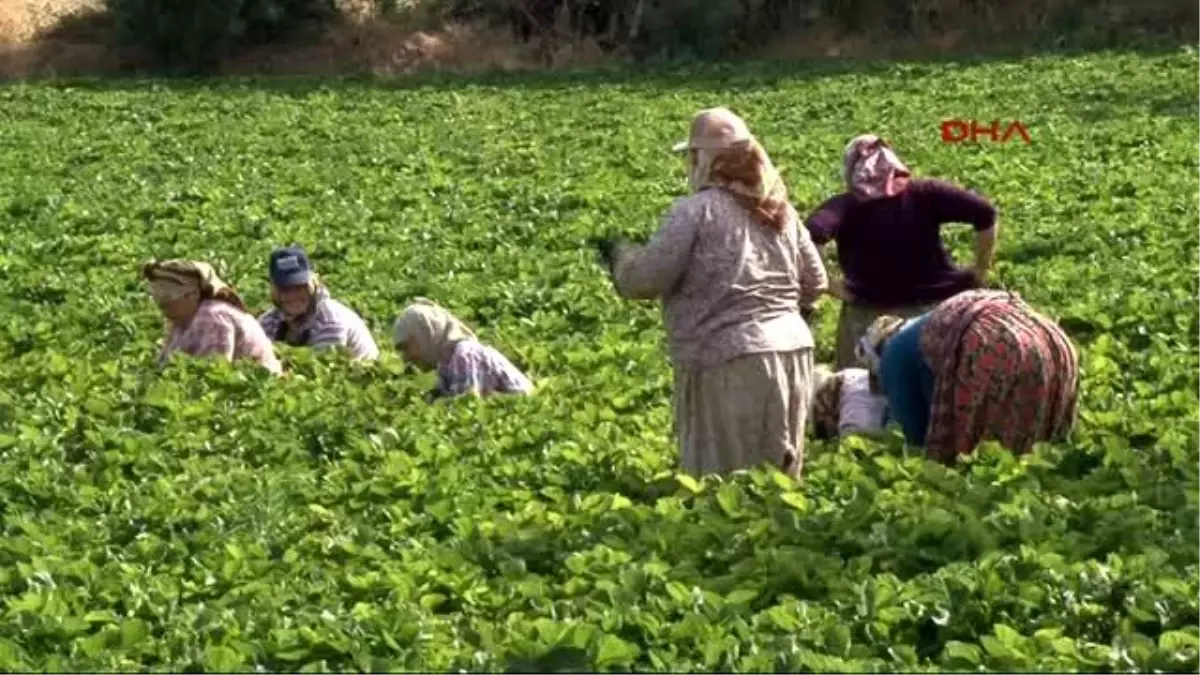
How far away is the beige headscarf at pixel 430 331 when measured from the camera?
10.3 m

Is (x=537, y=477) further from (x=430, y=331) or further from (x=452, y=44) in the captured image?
(x=452, y=44)

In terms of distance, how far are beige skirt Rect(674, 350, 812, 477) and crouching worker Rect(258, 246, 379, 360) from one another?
4256mm

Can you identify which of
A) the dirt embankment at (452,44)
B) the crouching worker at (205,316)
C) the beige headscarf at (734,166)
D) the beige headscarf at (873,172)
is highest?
the beige headscarf at (734,166)

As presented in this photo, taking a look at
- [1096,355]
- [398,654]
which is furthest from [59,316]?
[398,654]

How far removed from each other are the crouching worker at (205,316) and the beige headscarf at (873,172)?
3432mm

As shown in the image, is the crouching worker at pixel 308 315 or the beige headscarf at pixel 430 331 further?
the crouching worker at pixel 308 315

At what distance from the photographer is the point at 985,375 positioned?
24.5 ft

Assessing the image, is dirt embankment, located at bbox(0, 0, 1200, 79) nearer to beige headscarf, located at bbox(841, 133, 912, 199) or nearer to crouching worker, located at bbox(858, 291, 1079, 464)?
beige headscarf, located at bbox(841, 133, 912, 199)

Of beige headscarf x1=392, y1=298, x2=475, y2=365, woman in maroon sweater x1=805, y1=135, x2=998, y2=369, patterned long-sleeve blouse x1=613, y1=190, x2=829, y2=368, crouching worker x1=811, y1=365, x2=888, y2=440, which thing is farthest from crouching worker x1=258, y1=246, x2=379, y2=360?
patterned long-sleeve blouse x1=613, y1=190, x2=829, y2=368

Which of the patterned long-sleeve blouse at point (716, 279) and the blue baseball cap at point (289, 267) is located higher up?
the patterned long-sleeve blouse at point (716, 279)

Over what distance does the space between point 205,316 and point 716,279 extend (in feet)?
15.0

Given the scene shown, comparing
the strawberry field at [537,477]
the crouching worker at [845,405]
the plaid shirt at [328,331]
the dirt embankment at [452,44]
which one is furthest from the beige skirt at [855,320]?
the dirt embankment at [452,44]

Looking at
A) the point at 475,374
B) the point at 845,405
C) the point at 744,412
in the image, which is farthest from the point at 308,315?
the point at 744,412

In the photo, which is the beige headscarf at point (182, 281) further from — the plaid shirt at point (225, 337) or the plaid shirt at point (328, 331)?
the plaid shirt at point (328, 331)
